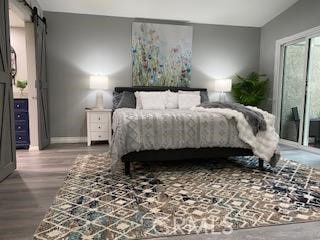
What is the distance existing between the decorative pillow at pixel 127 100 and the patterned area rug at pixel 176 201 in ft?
5.28

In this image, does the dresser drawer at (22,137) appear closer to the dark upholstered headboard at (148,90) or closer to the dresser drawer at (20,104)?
the dresser drawer at (20,104)

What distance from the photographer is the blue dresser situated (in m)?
4.27

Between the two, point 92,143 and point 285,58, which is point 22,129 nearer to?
point 92,143

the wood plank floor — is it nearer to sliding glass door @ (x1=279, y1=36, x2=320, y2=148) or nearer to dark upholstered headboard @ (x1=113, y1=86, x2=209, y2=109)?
sliding glass door @ (x1=279, y1=36, x2=320, y2=148)

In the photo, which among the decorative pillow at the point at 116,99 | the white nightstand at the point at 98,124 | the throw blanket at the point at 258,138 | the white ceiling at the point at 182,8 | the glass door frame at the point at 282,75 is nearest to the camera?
the throw blanket at the point at 258,138

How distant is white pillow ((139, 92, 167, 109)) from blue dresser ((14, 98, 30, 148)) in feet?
6.55

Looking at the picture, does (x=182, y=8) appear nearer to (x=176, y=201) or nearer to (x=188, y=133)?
(x=188, y=133)

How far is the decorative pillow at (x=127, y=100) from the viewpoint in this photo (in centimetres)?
477

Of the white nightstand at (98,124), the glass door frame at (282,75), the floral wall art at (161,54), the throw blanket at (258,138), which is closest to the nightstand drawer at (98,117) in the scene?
the white nightstand at (98,124)

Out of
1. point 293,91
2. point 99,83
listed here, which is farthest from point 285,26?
point 99,83

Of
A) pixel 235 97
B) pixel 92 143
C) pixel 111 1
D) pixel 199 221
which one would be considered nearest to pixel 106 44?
pixel 111 1

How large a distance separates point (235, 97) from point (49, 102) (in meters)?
3.91

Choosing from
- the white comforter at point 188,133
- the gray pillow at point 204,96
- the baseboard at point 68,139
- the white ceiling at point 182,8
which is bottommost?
the baseboard at point 68,139

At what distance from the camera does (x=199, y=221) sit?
194 cm
